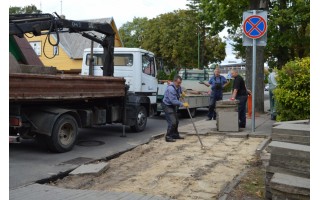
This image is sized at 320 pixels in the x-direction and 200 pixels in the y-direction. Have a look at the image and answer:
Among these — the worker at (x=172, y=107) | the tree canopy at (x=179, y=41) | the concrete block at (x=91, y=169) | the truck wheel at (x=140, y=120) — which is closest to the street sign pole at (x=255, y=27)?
the worker at (x=172, y=107)

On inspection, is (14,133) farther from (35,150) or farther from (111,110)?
(111,110)

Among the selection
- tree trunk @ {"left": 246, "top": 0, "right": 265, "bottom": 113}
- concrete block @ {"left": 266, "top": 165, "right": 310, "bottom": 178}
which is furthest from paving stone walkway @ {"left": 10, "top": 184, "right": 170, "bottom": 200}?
tree trunk @ {"left": 246, "top": 0, "right": 265, "bottom": 113}

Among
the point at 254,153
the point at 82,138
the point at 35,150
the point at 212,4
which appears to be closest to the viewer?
the point at 254,153

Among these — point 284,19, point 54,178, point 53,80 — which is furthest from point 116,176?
point 284,19

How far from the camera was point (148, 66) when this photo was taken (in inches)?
511

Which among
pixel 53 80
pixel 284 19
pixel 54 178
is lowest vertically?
pixel 54 178

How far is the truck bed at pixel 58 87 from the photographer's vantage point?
24.0ft

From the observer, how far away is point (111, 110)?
10930mm

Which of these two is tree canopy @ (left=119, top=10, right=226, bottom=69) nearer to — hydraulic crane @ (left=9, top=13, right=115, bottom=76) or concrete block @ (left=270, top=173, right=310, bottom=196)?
hydraulic crane @ (left=9, top=13, right=115, bottom=76)

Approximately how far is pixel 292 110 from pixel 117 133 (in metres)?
5.27

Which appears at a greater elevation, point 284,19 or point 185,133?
point 284,19

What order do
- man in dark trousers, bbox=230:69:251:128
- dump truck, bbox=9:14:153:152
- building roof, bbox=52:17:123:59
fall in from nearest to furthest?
dump truck, bbox=9:14:153:152
man in dark trousers, bbox=230:69:251:128
building roof, bbox=52:17:123:59

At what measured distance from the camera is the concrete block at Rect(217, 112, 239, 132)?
10.5m

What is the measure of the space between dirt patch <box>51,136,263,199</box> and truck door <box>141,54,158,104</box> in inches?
145
